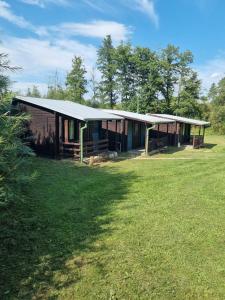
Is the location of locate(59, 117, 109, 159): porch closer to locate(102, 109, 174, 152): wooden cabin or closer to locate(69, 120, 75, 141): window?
locate(69, 120, 75, 141): window

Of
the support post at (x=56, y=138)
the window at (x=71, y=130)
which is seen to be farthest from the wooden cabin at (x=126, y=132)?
the support post at (x=56, y=138)

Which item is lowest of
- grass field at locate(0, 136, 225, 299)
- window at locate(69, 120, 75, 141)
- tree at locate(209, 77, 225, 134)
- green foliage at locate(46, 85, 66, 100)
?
grass field at locate(0, 136, 225, 299)

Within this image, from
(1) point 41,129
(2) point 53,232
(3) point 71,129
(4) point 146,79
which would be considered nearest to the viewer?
(2) point 53,232

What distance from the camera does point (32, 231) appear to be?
6.59 m

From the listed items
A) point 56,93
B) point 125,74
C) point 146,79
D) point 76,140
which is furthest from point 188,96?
point 76,140

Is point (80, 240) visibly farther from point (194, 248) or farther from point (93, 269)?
point (194, 248)

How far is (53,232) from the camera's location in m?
6.63

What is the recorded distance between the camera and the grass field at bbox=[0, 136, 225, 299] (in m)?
4.75

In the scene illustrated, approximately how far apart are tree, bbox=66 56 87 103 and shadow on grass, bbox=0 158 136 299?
35.6m

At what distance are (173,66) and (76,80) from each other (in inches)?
589

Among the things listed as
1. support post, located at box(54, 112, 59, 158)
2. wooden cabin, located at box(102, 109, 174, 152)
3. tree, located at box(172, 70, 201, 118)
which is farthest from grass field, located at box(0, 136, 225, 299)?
tree, located at box(172, 70, 201, 118)

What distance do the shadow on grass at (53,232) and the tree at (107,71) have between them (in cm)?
3818

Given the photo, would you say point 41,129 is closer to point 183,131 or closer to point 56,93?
point 183,131

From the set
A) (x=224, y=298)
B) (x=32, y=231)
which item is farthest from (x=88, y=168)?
(x=224, y=298)
